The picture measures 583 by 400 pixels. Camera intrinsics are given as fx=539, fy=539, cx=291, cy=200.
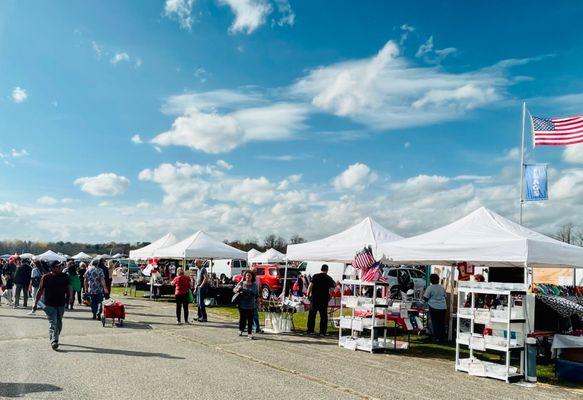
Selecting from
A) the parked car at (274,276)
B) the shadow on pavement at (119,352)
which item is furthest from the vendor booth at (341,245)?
the parked car at (274,276)

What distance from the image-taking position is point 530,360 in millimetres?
8750

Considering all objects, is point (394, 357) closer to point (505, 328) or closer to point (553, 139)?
point (505, 328)

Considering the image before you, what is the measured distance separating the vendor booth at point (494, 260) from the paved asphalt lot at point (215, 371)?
0.55 meters

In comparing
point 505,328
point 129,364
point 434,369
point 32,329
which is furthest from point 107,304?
point 505,328

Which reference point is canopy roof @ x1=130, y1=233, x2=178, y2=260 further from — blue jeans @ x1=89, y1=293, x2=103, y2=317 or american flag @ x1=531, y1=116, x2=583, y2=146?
american flag @ x1=531, y1=116, x2=583, y2=146

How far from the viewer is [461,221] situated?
1133cm

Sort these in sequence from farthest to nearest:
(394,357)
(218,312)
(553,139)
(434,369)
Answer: (218,312) < (553,139) < (394,357) < (434,369)

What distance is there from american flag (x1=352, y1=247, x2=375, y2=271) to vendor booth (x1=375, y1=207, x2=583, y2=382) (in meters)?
0.73

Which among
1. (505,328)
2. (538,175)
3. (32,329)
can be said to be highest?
(538,175)

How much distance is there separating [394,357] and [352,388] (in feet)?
10.2

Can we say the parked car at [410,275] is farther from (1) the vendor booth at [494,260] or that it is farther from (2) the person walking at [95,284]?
(1) the vendor booth at [494,260]

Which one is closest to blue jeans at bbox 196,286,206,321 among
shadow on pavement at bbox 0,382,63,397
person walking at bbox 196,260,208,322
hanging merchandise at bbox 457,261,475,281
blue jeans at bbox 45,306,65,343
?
person walking at bbox 196,260,208,322

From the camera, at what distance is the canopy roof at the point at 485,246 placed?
367 inches

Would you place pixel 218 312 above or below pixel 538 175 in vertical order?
below
